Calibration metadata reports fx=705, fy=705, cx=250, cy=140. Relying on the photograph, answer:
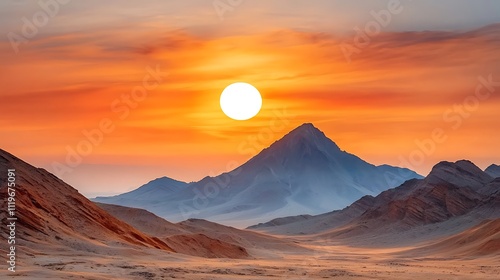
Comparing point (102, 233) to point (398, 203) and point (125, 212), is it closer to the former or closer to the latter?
point (125, 212)

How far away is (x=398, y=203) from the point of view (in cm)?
14150

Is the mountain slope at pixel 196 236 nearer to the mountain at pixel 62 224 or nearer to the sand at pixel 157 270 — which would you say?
the mountain at pixel 62 224

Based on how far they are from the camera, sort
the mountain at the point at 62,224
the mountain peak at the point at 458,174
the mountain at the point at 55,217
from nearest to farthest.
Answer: the mountain at the point at 62,224
the mountain at the point at 55,217
the mountain peak at the point at 458,174

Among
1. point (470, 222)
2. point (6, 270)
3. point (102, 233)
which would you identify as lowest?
point (6, 270)

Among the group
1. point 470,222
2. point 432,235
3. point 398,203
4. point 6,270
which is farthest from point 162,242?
point 398,203

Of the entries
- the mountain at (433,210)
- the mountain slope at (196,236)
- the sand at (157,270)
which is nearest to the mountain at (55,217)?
the sand at (157,270)

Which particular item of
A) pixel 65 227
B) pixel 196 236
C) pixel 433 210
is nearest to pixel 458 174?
pixel 433 210

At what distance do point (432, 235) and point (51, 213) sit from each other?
72753 mm

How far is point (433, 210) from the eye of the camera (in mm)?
134125

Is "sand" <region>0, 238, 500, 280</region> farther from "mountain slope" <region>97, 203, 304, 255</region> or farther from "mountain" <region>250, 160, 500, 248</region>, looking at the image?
"mountain" <region>250, 160, 500, 248</region>

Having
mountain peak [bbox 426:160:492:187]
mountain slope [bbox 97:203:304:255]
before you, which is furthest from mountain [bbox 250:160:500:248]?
mountain slope [bbox 97:203:304:255]

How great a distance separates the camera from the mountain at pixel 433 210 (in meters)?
117

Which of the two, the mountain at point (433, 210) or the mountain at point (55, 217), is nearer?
the mountain at point (55, 217)

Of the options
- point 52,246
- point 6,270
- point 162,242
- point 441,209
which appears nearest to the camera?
point 6,270
